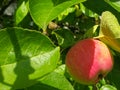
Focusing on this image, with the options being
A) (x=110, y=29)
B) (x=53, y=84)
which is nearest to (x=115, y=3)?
(x=110, y=29)

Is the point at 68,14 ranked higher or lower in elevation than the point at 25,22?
lower

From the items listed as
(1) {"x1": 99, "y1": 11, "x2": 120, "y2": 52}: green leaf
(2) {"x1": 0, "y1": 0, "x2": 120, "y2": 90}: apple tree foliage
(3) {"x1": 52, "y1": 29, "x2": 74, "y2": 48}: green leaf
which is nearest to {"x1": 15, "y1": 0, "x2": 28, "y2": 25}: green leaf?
(3) {"x1": 52, "y1": 29, "x2": 74, "y2": 48}: green leaf

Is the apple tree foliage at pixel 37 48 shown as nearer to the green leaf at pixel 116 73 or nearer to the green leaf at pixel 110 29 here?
the green leaf at pixel 110 29

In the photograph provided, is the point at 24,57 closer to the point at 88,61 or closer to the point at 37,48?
the point at 37,48

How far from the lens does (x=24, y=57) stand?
1064 millimetres

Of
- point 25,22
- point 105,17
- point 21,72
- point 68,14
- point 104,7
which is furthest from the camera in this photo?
point 68,14

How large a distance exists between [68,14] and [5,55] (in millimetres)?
1132

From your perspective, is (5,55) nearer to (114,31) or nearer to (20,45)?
(20,45)

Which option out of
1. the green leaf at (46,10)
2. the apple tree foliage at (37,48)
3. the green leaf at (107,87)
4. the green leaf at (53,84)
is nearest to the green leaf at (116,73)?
the green leaf at (107,87)

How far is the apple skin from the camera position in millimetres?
1106

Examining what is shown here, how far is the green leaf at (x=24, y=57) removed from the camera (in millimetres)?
1039

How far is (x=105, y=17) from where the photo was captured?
1.14 meters

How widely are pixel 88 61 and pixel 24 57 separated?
0.21 metres

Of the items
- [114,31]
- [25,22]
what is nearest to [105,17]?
[114,31]
